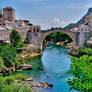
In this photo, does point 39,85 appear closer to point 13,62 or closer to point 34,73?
point 34,73

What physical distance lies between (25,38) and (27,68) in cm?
1421

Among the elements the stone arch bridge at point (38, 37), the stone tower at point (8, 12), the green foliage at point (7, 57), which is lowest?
the green foliage at point (7, 57)

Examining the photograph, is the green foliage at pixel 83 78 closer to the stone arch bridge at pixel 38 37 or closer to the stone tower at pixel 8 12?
the stone arch bridge at pixel 38 37

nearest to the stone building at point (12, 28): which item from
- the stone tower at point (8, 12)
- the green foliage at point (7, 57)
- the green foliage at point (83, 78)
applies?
the stone tower at point (8, 12)

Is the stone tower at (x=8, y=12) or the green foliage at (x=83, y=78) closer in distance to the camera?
the green foliage at (x=83, y=78)

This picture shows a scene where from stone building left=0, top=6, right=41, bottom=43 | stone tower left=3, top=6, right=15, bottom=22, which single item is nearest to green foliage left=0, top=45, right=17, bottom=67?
stone building left=0, top=6, right=41, bottom=43

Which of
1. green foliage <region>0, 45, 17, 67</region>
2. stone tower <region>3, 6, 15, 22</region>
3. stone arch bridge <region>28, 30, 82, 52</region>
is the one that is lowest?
green foliage <region>0, 45, 17, 67</region>

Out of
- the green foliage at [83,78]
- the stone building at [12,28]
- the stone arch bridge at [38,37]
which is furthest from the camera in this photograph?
the stone arch bridge at [38,37]

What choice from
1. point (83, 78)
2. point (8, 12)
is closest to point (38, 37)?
point (8, 12)

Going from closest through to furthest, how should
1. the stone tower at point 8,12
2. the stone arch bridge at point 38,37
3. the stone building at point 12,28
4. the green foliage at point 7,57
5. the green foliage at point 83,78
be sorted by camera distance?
the green foliage at point 83,78, the green foliage at point 7,57, the stone building at point 12,28, the stone arch bridge at point 38,37, the stone tower at point 8,12

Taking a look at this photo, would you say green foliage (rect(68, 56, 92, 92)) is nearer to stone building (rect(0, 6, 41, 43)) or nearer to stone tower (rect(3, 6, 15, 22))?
stone building (rect(0, 6, 41, 43))

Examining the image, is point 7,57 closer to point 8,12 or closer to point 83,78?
point 83,78

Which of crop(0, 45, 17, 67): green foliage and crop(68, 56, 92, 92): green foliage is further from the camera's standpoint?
crop(0, 45, 17, 67): green foliage

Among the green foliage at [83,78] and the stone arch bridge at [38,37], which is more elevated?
the stone arch bridge at [38,37]
